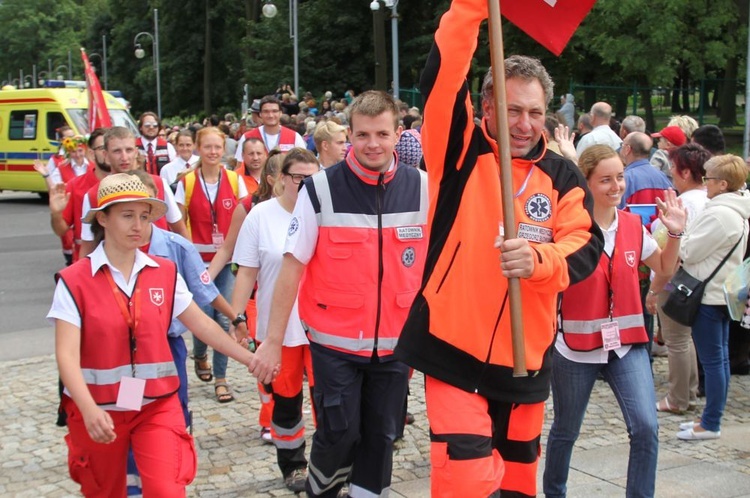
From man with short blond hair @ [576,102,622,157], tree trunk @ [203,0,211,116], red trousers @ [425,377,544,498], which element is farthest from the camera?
tree trunk @ [203,0,211,116]

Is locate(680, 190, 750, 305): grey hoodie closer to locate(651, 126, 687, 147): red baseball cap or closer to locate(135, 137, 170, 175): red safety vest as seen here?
locate(651, 126, 687, 147): red baseball cap

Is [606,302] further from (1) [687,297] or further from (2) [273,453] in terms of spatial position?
(2) [273,453]

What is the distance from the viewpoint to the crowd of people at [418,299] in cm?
372

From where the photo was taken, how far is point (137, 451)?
14.1ft

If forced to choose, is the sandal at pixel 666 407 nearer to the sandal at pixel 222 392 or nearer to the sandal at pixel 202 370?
the sandal at pixel 222 392

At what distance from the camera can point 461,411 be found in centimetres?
369

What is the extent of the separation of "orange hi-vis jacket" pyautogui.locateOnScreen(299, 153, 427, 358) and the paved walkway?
135 cm

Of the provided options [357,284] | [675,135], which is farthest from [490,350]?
[675,135]

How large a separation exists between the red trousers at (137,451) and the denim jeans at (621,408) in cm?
184

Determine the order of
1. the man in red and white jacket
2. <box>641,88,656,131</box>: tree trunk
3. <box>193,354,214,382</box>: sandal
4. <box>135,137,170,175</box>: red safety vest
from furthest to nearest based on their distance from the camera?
<box>641,88,656,131</box>: tree trunk < <box>135,137,170,175</box>: red safety vest < the man in red and white jacket < <box>193,354,214,382</box>: sandal

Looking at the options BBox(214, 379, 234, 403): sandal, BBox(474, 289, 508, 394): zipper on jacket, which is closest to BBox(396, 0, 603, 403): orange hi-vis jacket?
BBox(474, 289, 508, 394): zipper on jacket

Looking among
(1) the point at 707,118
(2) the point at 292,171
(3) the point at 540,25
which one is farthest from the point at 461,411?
(1) the point at 707,118

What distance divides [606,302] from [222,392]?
3860mm

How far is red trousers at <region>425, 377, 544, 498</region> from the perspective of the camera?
362 centimetres
